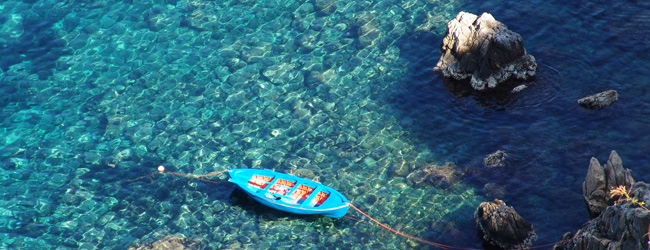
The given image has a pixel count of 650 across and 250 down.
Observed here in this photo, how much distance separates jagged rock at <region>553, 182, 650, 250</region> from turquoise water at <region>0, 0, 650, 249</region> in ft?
7.44

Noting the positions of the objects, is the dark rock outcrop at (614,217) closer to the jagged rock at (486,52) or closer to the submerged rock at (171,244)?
the jagged rock at (486,52)

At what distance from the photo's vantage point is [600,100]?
27.4 meters

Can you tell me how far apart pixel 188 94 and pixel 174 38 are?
184 inches

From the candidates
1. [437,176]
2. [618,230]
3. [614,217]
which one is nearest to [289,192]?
[437,176]

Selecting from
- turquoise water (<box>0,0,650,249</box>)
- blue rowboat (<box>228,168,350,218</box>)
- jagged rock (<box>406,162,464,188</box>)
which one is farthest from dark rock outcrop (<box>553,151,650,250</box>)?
blue rowboat (<box>228,168,350,218</box>)

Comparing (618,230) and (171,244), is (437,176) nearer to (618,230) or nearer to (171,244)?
(618,230)

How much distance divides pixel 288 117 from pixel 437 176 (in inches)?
310

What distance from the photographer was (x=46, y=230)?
85.3ft

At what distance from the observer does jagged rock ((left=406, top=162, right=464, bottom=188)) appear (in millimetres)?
25828

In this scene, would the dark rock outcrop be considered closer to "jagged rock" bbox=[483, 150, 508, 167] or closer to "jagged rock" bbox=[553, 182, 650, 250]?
"jagged rock" bbox=[553, 182, 650, 250]


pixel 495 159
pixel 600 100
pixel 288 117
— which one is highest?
pixel 600 100

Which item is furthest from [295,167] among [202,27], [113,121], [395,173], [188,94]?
[202,27]

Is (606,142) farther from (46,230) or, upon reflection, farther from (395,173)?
(46,230)

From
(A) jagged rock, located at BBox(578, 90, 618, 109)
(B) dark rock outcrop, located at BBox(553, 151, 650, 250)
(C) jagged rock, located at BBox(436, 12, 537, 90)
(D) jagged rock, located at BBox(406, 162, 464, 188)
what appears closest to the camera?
(B) dark rock outcrop, located at BBox(553, 151, 650, 250)
